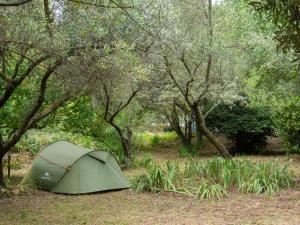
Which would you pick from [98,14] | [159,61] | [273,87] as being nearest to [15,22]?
[98,14]

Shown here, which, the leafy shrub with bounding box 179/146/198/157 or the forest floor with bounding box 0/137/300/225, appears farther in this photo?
the leafy shrub with bounding box 179/146/198/157

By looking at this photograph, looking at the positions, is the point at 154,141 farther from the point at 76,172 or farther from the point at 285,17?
the point at 285,17

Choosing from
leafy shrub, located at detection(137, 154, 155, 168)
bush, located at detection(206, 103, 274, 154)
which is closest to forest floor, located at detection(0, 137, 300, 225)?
leafy shrub, located at detection(137, 154, 155, 168)

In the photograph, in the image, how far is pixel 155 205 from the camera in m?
8.77

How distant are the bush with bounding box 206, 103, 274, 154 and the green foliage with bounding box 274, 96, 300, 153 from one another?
239 centimetres

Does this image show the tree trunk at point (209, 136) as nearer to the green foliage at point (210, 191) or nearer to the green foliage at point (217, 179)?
the green foliage at point (217, 179)

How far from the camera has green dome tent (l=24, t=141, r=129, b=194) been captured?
10391 mm

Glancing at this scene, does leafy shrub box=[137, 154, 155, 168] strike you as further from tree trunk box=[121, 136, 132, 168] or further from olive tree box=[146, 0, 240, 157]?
olive tree box=[146, 0, 240, 157]

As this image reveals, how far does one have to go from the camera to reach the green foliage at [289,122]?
15.9m

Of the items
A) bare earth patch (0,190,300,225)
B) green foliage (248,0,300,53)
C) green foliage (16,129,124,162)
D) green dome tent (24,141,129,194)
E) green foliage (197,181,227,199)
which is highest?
green foliage (248,0,300,53)

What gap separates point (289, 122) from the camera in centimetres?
1605

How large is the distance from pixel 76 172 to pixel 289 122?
8836mm

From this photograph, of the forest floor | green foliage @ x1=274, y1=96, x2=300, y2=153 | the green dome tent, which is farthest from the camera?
green foliage @ x1=274, y1=96, x2=300, y2=153

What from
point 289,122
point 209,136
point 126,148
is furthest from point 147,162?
point 289,122
